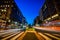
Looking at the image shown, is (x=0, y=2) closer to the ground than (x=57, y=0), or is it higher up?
higher up

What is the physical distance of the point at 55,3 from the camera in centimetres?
7462

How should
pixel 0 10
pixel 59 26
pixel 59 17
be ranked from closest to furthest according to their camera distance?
pixel 59 26, pixel 59 17, pixel 0 10

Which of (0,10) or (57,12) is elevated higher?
(0,10)

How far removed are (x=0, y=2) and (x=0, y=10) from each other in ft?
23.7

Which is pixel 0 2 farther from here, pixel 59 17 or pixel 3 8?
pixel 59 17

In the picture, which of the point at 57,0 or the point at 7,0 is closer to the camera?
the point at 57,0

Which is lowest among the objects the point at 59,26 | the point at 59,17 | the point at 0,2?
the point at 59,26

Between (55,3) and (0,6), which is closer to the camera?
(55,3)

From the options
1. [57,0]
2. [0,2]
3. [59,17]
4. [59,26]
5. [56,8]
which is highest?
[0,2]

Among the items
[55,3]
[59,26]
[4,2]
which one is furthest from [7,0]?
[59,26]

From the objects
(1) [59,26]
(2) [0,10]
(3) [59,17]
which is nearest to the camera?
(1) [59,26]

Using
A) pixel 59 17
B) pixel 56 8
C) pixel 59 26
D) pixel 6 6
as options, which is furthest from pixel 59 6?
pixel 6 6

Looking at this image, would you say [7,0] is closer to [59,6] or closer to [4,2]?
[4,2]

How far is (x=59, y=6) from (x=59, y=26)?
39013 mm
